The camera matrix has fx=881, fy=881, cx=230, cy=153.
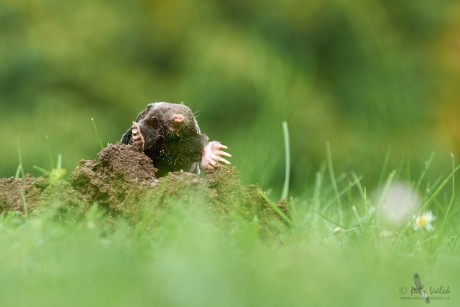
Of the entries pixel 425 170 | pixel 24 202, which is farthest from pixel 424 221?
pixel 24 202

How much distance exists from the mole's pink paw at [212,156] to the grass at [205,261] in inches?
12.8

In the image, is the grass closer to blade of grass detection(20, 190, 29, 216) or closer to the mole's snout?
blade of grass detection(20, 190, 29, 216)

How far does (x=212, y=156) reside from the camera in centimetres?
322

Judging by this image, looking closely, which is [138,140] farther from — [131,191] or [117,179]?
[131,191]

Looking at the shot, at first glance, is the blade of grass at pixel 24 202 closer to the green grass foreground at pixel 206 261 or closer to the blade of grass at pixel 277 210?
the green grass foreground at pixel 206 261

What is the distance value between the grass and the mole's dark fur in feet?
1.42

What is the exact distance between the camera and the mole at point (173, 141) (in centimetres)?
321

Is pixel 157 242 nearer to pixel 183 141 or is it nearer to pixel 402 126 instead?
pixel 183 141

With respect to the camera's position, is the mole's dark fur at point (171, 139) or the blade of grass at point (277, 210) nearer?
the blade of grass at point (277, 210)

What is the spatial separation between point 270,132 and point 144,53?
8172 mm

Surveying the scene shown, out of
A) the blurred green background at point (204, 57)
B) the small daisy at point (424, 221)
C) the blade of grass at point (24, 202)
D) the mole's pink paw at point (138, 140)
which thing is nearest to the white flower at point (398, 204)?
the small daisy at point (424, 221)

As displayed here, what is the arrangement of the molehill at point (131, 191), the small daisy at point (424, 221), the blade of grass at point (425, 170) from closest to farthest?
the molehill at point (131, 191)
the small daisy at point (424, 221)
the blade of grass at point (425, 170)

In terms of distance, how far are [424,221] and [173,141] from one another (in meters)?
1.09

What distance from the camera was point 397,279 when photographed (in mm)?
2236
